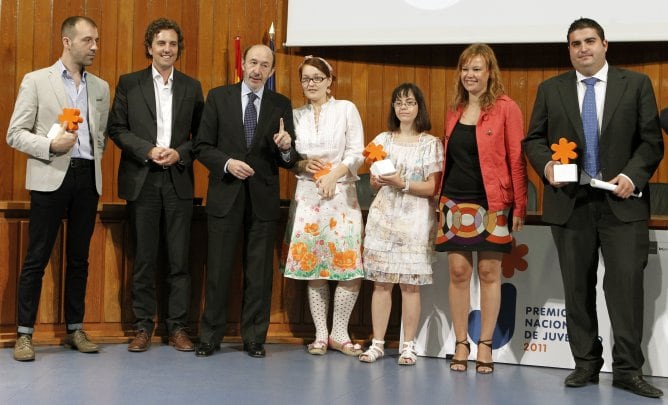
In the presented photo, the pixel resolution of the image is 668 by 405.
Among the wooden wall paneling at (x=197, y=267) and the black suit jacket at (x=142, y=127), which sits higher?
the black suit jacket at (x=142, y=127)

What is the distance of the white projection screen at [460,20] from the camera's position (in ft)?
16.2

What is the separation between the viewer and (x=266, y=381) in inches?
138

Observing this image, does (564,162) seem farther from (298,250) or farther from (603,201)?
(298,250)

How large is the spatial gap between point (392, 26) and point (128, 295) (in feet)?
7.90

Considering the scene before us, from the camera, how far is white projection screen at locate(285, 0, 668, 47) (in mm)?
4941

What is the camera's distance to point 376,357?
4035 millimetres

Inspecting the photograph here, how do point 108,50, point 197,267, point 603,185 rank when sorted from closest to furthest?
point 603,185 → point 197,267 → point 108,50

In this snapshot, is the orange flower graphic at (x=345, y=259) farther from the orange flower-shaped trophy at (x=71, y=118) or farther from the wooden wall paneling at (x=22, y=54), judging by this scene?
the wooden wall paneling at (x=22, y=54)

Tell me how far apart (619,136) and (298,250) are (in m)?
1.61

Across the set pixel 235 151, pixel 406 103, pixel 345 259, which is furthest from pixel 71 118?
pixel 406 103

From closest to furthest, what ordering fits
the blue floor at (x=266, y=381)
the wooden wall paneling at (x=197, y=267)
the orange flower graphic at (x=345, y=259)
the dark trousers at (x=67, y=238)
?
the blue floor at (x=266, y=381)
the dark trousers at (x=67, y=238)
the orange flower graphic at (x=345, y=259)
the wooden wall paneling at (x=197, y=267)

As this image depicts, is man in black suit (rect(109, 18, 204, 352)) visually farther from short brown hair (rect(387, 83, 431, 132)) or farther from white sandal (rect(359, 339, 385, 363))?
short brown hair (rect(387, 83, 431, 132))

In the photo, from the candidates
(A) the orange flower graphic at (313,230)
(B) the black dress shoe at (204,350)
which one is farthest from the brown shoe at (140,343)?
(A) the orange flower graphic at (313,230)

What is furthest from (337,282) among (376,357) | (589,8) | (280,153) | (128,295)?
(589,8)
